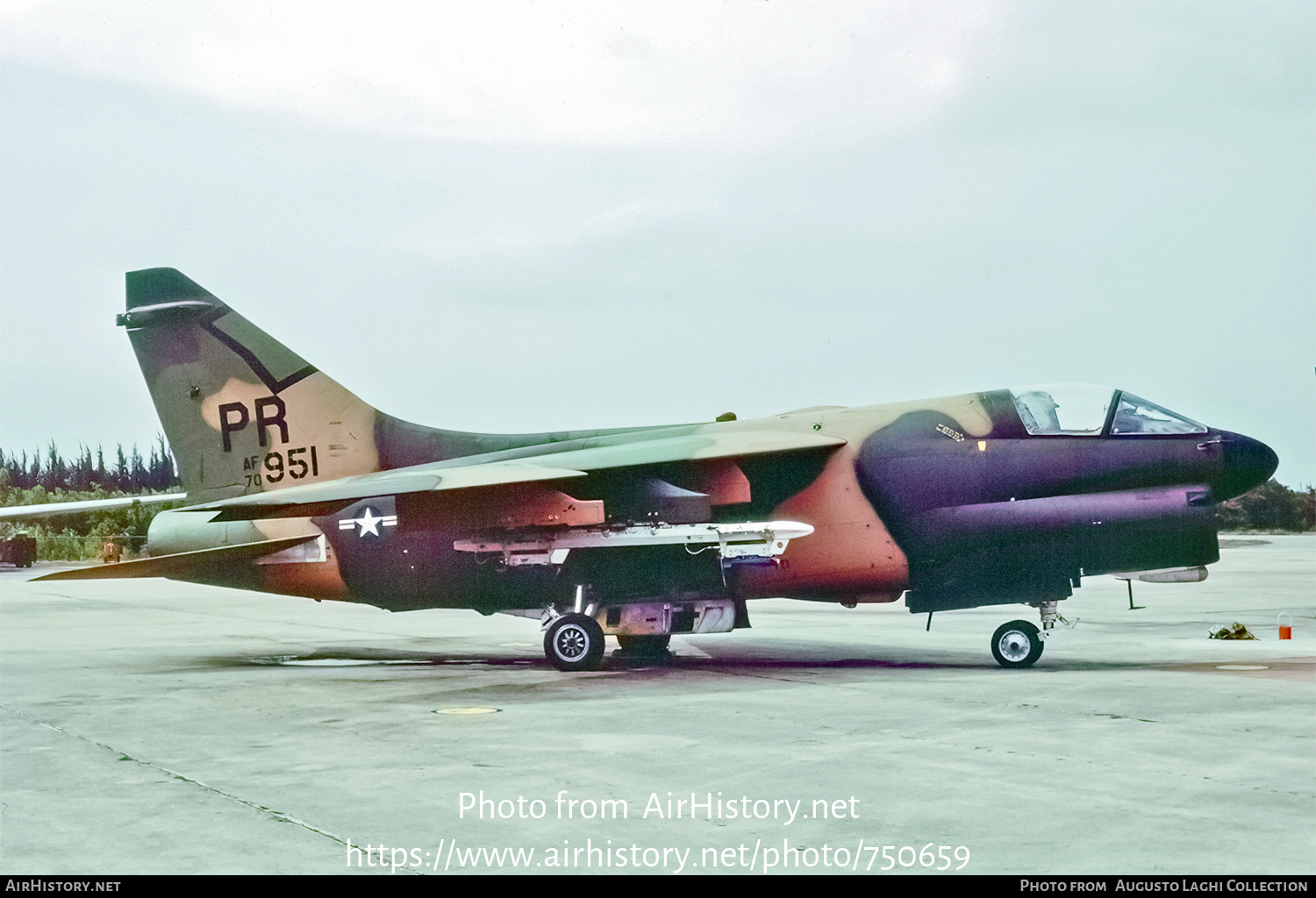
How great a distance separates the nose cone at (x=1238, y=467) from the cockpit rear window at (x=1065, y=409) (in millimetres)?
1289

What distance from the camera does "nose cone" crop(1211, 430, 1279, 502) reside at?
12.7m

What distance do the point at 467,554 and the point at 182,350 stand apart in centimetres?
531

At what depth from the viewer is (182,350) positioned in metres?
→ 16.3

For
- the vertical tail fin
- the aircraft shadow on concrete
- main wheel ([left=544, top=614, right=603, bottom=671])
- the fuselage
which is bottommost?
the aircraft shadow on concrete

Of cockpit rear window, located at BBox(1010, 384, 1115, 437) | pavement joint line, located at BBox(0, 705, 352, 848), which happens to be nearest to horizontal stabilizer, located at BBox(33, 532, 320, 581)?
pavement joint line, located at BBox(0, 705, 352, 848)

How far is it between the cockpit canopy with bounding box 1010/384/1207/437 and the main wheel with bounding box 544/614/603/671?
551cm

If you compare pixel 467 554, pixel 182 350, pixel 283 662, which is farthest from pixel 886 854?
pixel 182 350

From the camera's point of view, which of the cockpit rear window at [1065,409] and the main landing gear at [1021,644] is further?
the main landing gear at [1021,644]

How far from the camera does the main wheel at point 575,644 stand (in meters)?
14.0

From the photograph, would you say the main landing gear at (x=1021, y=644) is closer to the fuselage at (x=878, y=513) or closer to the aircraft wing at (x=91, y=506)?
the fuselage at (x=878, y=513)

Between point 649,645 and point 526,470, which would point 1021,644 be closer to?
point 649,645

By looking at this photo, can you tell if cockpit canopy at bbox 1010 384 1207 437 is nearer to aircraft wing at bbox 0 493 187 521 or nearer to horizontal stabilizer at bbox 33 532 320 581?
horizontal stabilizer at bbox 33 532 320 581

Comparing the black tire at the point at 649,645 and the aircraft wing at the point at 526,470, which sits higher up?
the aircraft wing at the point at 526,470

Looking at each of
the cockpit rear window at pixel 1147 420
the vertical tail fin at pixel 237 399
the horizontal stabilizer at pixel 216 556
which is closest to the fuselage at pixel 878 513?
the cockpit rear window at pixel 1147 420
